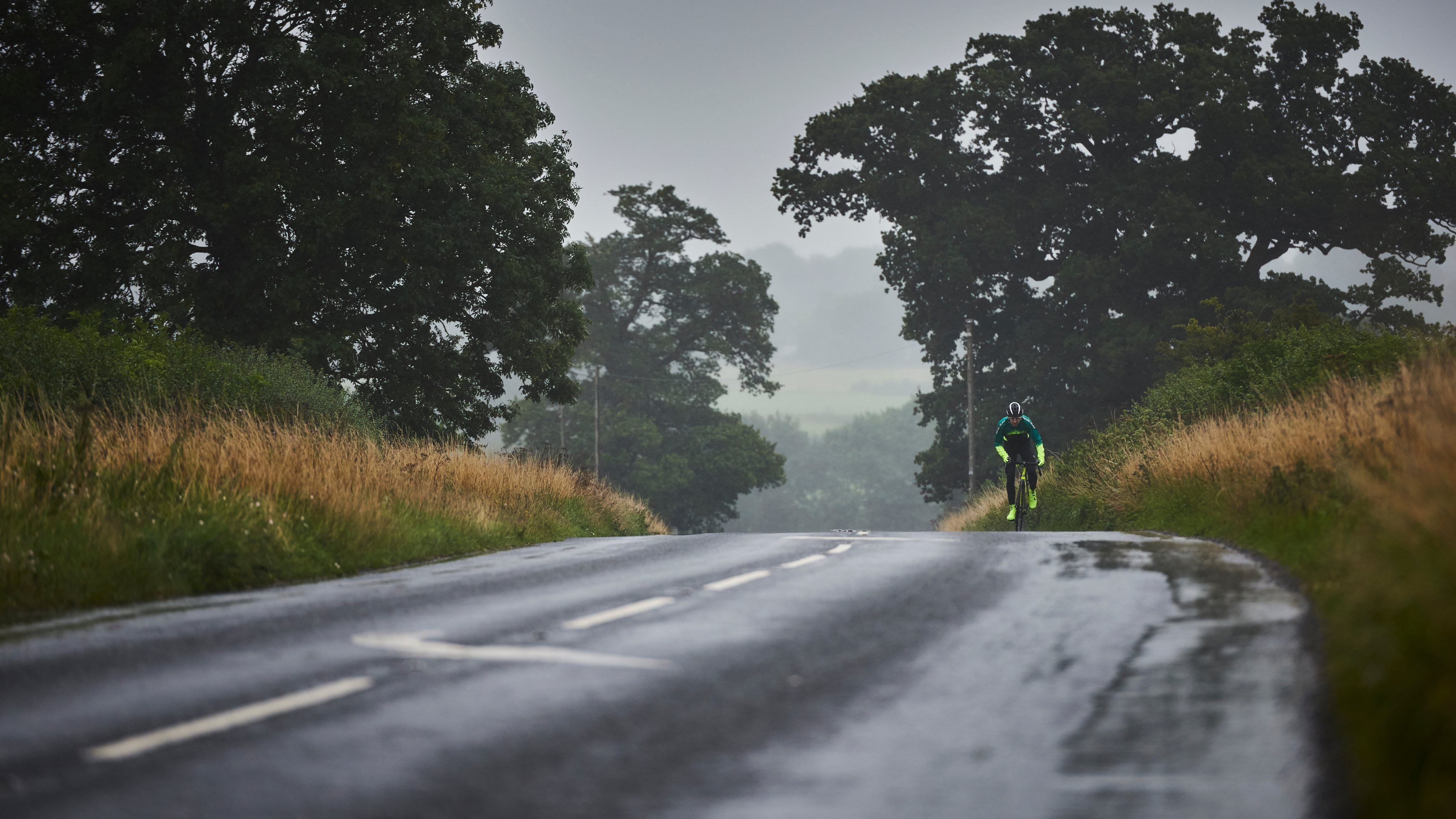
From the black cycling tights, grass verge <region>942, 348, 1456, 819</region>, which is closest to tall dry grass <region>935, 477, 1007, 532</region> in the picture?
the black cycling tights

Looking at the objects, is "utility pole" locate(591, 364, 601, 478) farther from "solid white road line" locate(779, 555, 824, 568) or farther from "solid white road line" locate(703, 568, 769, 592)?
"solid white road line" locate(703, 568, 769, 592)

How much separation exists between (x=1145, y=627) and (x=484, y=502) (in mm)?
11500

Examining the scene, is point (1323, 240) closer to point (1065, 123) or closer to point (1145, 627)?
point (1065, 123)

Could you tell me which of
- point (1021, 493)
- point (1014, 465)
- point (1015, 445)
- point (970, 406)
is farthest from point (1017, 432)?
point (970, 406)

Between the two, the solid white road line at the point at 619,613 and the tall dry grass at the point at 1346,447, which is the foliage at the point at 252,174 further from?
the solid white road line at the point at 619,613

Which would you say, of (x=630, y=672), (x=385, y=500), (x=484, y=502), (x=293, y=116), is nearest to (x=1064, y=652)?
(x=630, y=672)

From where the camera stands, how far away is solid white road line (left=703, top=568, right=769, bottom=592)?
29.7ft

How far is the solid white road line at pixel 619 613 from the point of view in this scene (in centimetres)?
728

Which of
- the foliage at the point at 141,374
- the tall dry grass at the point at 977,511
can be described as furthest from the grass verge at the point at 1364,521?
the foliage at the point at 141,374

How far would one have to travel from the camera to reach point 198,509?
10.4 meters

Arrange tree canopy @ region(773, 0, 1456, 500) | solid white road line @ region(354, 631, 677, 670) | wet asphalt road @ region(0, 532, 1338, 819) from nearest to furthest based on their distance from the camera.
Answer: wet asphalt road @ region(0, 532, 1338, 819) → solid white road line @ region(354, 631, 677, 670) → tree canopy @ region(773, 0, 1456, 500)

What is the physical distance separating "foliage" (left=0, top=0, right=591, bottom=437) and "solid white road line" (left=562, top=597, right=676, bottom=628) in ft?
63.8

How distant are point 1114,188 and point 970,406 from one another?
9.29 meters

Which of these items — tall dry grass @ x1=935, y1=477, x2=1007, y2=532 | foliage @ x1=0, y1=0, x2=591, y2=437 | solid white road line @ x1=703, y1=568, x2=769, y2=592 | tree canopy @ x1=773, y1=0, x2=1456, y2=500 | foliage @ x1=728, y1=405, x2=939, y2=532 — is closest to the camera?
solid white road line @ x1=703, y1=568, x2=769, y2=592
